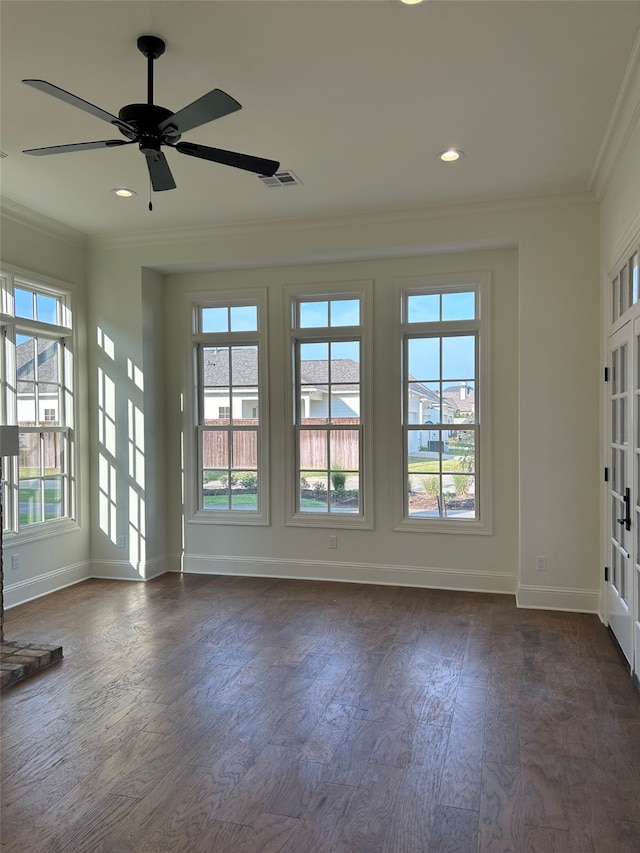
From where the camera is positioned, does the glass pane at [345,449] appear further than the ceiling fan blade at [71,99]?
Yes

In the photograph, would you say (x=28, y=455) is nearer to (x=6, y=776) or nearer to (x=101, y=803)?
(x=6, y=776)

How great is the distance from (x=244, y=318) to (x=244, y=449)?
131 cm

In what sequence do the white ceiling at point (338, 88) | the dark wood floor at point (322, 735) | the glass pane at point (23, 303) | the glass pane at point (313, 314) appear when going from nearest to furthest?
the dark wood floor at point (322, 735) < the white ceiling at point (338, 88) < the glass pane at point (23, 303) < the glass pane at point (313, 314)

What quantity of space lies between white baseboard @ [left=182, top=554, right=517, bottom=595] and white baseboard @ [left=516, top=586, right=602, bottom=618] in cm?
38

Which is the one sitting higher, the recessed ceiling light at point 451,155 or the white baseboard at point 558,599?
the recessed ceiling light at point 451,155

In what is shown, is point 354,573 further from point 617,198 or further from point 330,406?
point 617,198

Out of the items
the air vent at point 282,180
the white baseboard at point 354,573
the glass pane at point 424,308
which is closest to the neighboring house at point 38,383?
the white baseboard at point 354,573

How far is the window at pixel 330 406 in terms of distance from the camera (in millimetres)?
5805

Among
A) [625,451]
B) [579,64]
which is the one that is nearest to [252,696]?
[625,451]

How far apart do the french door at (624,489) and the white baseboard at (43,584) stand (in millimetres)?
4593

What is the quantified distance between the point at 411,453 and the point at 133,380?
9.00 feet

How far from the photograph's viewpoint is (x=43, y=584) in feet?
17.9

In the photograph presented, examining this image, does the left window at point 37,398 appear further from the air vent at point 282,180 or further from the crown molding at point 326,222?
the air vent at point 282,180

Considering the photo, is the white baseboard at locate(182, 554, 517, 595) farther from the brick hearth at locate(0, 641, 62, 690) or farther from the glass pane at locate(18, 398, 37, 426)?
the brick hearth at locate(0, 641, 62, 690)
